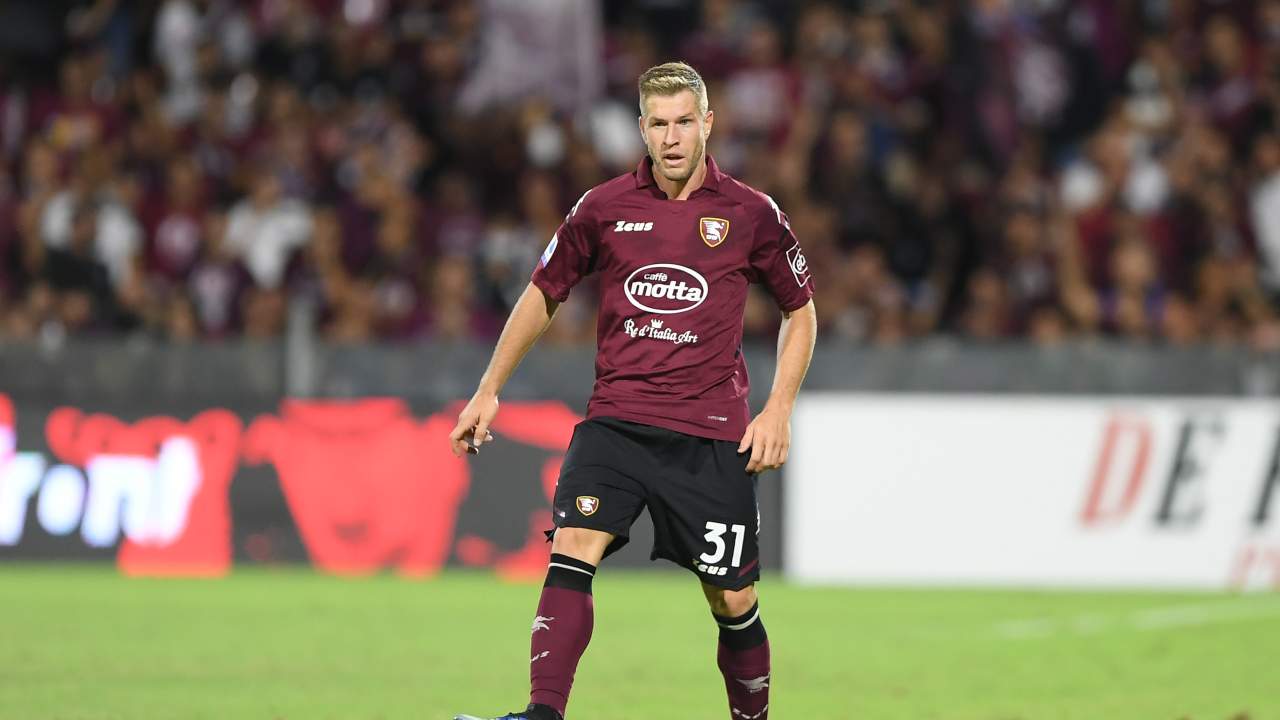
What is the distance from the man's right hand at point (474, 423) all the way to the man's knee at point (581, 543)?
37cm

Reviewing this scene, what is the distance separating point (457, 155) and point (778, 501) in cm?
440

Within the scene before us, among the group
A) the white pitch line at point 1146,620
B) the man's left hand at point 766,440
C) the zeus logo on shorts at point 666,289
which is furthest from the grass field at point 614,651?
the zeus logo on shorts at point 666,289

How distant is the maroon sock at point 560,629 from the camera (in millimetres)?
5652

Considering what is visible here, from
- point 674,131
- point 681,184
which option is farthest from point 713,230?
point 674,131

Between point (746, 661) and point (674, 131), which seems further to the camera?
point (746, 661)

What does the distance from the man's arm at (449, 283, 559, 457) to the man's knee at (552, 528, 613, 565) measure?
1.25 feet

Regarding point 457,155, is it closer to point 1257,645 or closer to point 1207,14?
point 1207,14

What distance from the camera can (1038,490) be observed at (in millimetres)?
13969

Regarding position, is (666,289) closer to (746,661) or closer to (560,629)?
(560,629)

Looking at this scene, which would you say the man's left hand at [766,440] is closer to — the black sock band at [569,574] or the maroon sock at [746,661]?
the maroon sock at [746,661]

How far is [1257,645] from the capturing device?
10.6 metres

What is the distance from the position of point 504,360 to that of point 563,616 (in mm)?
829

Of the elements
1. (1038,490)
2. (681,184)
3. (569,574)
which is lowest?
(1038,490)

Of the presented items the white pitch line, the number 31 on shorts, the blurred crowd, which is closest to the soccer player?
the number 31 on shorts
